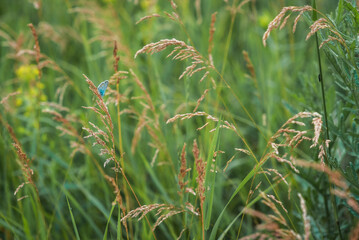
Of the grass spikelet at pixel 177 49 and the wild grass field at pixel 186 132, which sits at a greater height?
the grass spikelet at pixel 177 49

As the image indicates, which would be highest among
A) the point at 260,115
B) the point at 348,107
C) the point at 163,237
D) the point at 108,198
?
the point at 348,107

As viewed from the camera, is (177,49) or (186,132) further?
(186,132)

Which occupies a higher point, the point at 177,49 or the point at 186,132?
the point at 177,49

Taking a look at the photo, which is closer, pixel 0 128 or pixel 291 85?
pixel 0 128

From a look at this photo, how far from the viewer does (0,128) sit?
88.6 inches

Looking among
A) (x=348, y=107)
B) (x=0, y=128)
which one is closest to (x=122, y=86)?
(x=0, y=128)

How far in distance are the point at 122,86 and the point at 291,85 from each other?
1.20 metres

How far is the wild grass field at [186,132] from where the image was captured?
55.6 inches

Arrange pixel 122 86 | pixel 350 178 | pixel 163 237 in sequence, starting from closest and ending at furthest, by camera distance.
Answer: pixel 350 178
pixel 163 237
pixel 122 86

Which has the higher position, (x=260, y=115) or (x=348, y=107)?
(x=348, y=107)

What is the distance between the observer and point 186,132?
7.28 ft

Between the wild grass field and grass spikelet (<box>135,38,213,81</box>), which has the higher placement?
grass spikelet (<box>135,38,213,81</box>)

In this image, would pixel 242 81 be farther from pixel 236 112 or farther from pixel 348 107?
pixel 348 107

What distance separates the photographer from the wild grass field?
141 cm
